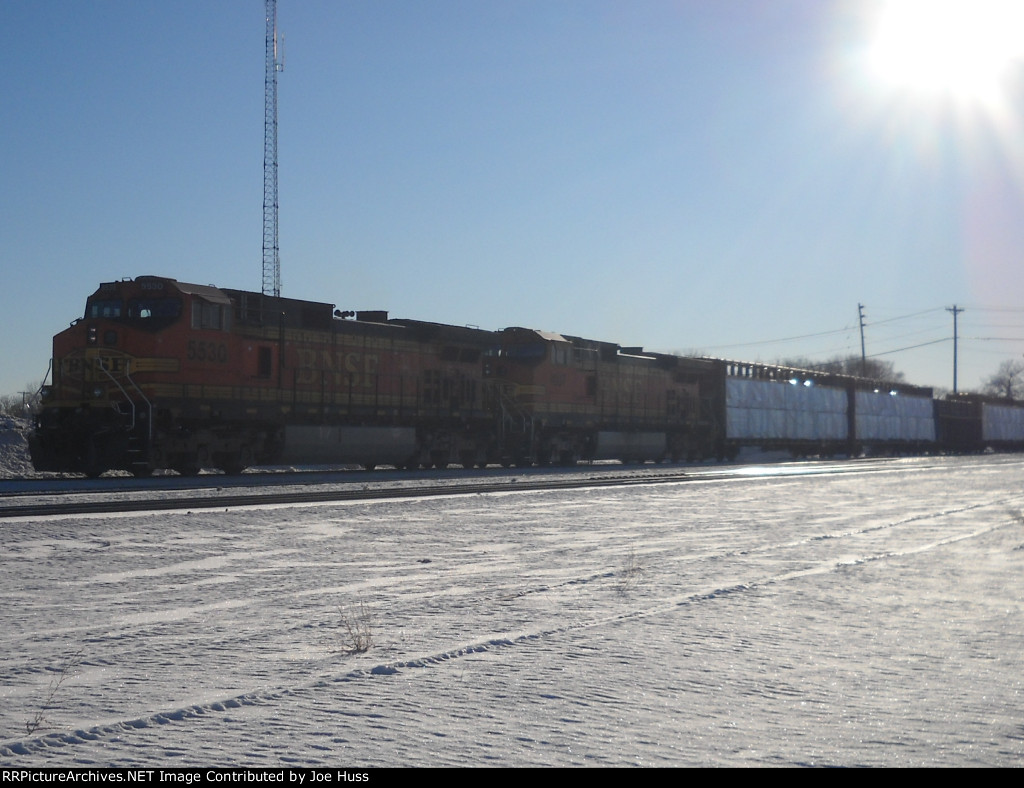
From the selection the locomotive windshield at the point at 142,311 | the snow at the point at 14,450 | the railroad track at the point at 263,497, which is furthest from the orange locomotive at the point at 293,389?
the snow at the point at 14,450

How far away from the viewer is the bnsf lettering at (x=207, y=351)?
2398 centimetres

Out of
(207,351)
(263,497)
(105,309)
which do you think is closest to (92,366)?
(105,309)

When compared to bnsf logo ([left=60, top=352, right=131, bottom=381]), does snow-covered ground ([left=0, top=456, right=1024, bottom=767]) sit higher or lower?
lower

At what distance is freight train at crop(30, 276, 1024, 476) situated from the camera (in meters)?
23.3

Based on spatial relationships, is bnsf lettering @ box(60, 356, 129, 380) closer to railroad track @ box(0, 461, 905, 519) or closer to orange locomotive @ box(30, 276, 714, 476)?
orange locomotive @ box(30, 276, 714, 476)

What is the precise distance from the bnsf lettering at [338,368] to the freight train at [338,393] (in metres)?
0.04

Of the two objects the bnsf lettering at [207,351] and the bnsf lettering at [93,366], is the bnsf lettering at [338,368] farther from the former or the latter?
the bnsf lettering at [93,366]

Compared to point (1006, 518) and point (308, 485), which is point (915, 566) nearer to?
point (1006, 518)

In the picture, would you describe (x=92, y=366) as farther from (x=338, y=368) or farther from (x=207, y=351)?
(x=338, y=368)

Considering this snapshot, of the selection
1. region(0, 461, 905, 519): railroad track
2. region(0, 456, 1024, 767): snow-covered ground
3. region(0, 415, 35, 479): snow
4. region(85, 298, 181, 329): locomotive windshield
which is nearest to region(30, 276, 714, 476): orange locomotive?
region(85, 298, 181, 329): locomotive windshield

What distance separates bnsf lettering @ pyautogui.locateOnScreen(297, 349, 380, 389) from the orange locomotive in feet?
0.12

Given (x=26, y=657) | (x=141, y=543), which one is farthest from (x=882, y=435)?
(x=26, y=657)

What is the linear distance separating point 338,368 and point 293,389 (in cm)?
172
